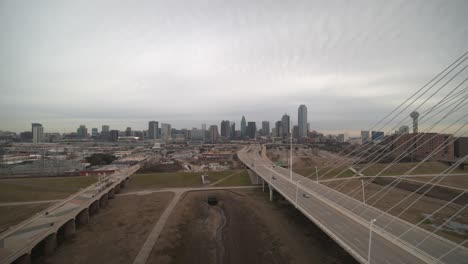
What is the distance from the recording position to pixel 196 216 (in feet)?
69.3

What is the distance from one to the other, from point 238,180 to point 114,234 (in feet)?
68.2

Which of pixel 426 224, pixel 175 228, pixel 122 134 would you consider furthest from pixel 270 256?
pixel 122 134

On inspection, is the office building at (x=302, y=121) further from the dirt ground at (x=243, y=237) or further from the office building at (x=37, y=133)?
the office building at (x=37, y=133)

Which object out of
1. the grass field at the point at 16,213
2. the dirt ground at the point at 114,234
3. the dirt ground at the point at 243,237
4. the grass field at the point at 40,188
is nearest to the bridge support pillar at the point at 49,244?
the dirt ground at the point at 114,234

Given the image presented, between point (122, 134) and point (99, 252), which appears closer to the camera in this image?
point (99, 252)

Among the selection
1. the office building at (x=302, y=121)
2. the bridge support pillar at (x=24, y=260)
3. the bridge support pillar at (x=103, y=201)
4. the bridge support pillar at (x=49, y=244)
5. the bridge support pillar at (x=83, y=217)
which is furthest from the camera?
the office building at (x=302, y=121)

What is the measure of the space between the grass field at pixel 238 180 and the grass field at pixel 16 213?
21.2 m

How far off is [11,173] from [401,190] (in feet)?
218

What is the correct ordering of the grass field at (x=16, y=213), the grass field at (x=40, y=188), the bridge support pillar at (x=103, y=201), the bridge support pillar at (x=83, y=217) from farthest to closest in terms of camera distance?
the grass field at (x=40, y=188)
the bridge support pillar at (x=103, y=201)
the bridge support pillar at (x=83, y=217)
the grass field at (x=16, y=213)

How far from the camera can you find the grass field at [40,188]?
2583 cm

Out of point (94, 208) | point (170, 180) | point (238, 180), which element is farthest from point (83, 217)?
point (238, 180)

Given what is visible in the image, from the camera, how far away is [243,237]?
16.6m

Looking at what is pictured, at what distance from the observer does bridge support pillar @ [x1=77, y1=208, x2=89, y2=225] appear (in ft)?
63.4

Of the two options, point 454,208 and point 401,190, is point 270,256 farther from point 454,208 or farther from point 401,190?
point 401,190
